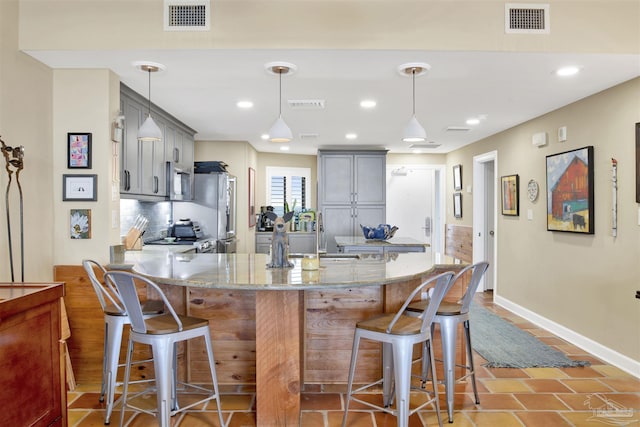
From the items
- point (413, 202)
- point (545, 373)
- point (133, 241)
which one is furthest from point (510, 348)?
point (413, 202)

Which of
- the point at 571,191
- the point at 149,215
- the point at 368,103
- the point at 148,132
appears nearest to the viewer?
the point at 148,132

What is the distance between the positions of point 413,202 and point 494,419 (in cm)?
552

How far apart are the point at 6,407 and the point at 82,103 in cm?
221

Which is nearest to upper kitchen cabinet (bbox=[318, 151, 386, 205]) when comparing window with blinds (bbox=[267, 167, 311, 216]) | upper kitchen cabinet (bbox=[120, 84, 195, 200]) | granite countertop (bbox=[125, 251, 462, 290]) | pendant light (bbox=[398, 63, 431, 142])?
window with blinds (bbox=[267, 167, 311, 216])

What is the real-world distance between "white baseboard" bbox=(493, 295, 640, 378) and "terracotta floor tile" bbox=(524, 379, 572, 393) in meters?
0.67

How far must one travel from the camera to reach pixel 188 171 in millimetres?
5383

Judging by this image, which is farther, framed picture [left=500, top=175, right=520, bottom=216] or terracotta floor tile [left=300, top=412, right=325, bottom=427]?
framed picture [left=500, top=175, right=520, bottom=216]

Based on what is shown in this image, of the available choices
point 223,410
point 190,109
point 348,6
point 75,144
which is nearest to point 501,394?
point 223,410

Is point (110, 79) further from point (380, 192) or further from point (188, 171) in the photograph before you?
point (380, 192)

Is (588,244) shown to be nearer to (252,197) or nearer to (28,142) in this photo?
(28,142)

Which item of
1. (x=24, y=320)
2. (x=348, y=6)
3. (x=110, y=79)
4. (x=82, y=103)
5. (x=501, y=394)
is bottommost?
(x=501, y=394)

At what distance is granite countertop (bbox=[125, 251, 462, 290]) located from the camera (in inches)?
82.4

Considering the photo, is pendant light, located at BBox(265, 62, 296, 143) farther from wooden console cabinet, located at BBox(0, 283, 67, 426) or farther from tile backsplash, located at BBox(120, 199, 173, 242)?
tile backsplash, located at BBox(120, 199, 173, 242)

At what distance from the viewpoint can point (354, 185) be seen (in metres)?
6.94
